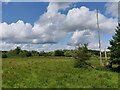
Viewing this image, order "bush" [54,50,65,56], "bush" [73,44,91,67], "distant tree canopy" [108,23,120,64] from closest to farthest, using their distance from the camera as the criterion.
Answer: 1. "distant tree canopy" [108,23,120,64]
2. "bush" [73,44,91,67]
3. "bush" [54,50,65,56]

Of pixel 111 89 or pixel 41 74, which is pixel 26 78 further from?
pixel 111 89

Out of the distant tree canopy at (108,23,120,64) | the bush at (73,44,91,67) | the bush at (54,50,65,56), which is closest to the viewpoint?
the distant tree canopy at (108,23,120,64)

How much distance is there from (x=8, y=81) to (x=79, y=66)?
66.8 feet

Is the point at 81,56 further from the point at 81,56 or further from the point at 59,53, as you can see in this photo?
the point at 59,53

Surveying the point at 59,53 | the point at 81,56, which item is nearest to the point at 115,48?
the point at 81,56

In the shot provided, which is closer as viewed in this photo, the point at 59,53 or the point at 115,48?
the point at 115,48

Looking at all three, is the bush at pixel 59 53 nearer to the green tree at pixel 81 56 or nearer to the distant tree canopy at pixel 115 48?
the green tree at pixel 81 56

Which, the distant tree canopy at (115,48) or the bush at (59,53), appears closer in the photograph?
the distant tree canopy at (115,48)

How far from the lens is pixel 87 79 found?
118 feet

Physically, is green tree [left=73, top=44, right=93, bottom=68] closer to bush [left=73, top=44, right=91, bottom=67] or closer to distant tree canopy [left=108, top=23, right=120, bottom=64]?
bush [left=73, top=44, right=91, bottom=67]

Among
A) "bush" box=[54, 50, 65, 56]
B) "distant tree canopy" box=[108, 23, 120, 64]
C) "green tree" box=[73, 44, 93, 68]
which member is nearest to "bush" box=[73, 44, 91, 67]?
"green tree" box=[73, 44, 93, 68]

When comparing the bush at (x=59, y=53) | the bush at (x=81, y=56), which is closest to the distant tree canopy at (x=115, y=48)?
the bush at (x=81, y=56)

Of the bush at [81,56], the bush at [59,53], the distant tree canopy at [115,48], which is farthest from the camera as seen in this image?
the bush at [59,53]

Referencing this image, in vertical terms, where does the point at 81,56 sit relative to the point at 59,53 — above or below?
below
